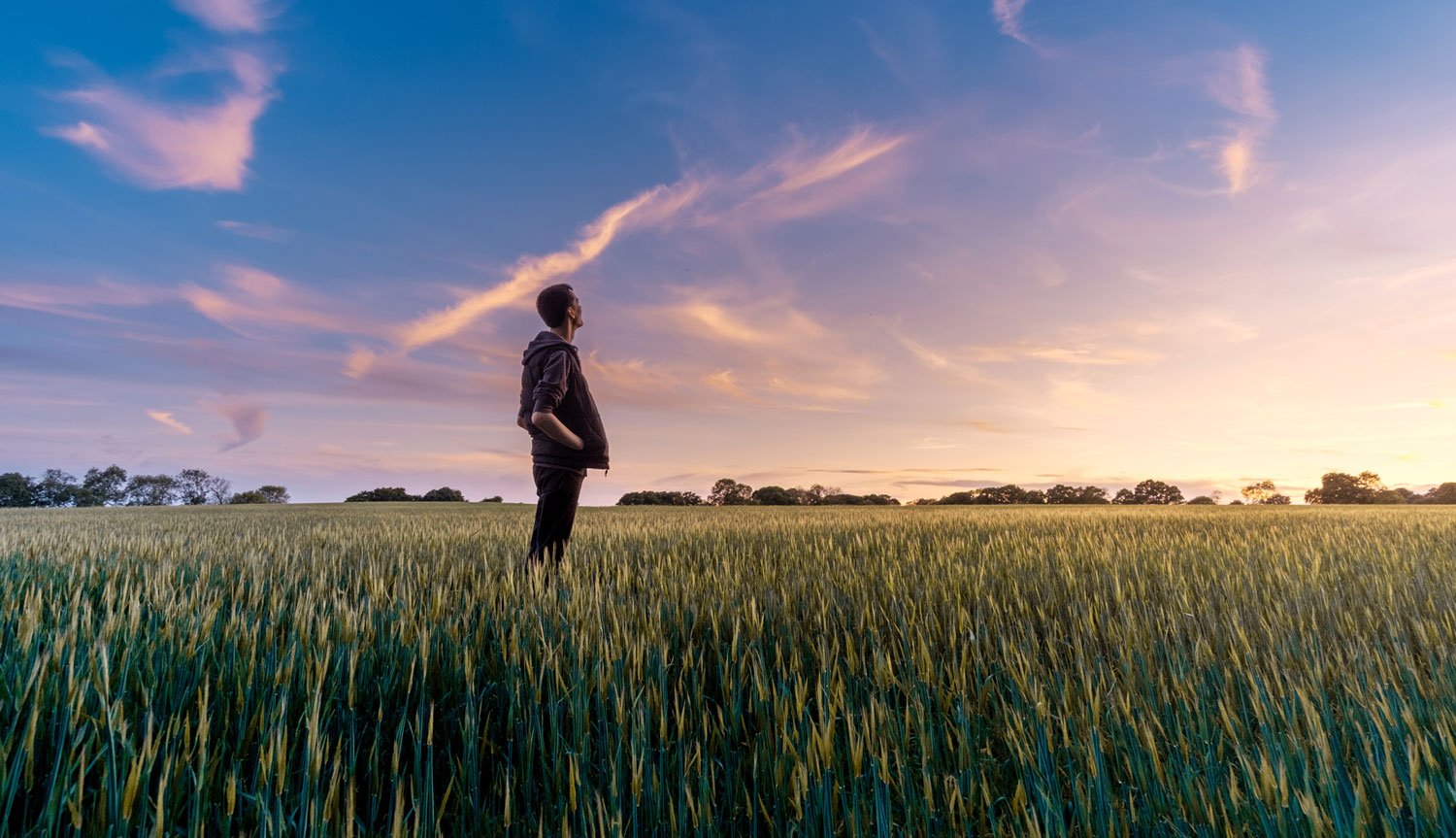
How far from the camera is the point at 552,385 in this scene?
3945 millimetres

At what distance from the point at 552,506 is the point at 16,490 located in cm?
9278

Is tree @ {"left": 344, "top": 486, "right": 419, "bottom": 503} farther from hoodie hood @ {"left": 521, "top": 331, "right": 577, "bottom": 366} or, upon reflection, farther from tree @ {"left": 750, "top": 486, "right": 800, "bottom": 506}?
hoodie hood @ {"left": 521, "top": 331, "right": 577, "bottom": 366}

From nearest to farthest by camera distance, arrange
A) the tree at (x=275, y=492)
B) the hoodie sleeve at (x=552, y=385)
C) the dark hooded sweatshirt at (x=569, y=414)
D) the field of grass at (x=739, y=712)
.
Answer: the field of grass at (x=739, y=712), the hoodie sleeve at (x=552, y=385), the dark hooded sweatshirt at (x=569, y=414), the tree at (x=275, y=492)

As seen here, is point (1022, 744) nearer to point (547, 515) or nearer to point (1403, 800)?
point (1403, 800)

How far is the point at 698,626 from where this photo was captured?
10.1 feet

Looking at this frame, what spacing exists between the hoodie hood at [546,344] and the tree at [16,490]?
8959 cm

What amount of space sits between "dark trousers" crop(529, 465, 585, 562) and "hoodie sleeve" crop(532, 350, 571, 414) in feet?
1.74

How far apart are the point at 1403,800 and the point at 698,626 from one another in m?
2.35

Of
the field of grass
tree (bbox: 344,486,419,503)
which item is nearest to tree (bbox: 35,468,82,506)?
tree (bbox: 344,486,419,503)

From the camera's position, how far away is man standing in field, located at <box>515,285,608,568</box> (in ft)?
13.9

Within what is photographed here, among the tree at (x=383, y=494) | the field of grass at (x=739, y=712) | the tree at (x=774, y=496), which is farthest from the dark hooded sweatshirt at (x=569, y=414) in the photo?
the tree at (x=383, y=494)

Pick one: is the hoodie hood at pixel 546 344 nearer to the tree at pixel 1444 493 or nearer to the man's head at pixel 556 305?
the man's head at pixel 556 305

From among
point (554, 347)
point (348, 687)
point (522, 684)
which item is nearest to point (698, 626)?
point (522, 684)

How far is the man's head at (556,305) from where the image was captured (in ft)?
14.6
